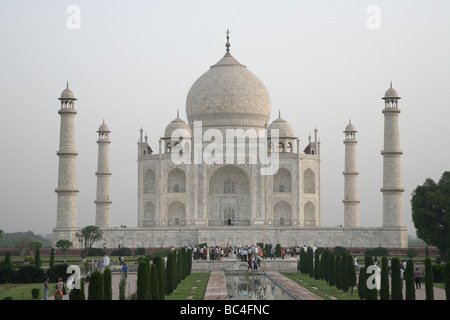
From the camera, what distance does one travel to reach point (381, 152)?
40.2 m

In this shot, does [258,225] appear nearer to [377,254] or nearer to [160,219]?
[160,219]

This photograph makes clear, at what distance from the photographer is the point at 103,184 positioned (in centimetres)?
4434

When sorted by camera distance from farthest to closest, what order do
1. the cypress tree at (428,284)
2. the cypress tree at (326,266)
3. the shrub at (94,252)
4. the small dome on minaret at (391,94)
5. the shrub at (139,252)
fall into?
1. the small dome on minaret at (391,94)
2. the shrub at (139,252)
3. the shrub at (94,252)
4. the cypress tree at (326,266)
5. the cypress tree at (428,284)

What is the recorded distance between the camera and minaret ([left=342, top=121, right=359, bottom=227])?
147 feet

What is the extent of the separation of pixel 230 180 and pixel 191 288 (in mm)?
22586

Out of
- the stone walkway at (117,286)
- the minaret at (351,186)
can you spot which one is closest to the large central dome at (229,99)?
the minaret at (351,186)

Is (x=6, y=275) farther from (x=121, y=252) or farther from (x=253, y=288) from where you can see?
(x=121, y=252)

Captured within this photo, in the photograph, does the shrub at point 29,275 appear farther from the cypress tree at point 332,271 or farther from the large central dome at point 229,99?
the large central dome at point 229,99

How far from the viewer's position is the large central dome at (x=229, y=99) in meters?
46.4

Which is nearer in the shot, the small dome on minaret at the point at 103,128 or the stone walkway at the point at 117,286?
the stone walkway at the point at 117,286

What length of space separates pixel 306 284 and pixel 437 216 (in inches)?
419

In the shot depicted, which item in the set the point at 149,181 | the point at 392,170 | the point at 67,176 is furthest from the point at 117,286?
the point at 149,181

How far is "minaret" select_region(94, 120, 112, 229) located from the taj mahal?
0.06 metres

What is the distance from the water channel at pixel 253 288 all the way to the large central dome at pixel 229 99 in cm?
1873
